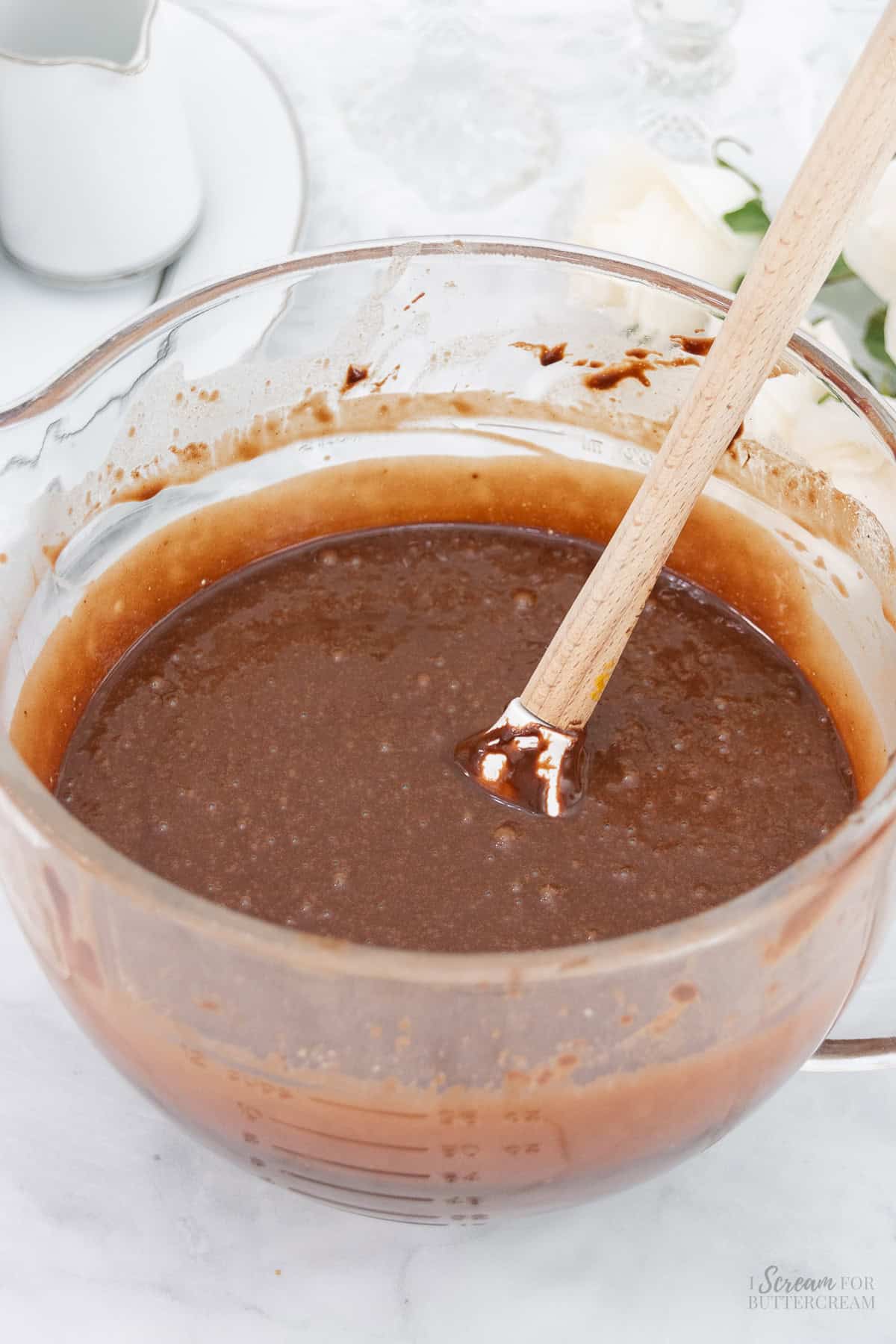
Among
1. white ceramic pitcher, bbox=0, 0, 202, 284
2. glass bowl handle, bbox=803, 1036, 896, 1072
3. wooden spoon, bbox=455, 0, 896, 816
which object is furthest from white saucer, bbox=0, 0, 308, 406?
glass bowl handle, bbox=803, 1036, 896, 1072

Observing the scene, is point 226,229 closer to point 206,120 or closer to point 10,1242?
point 206,120

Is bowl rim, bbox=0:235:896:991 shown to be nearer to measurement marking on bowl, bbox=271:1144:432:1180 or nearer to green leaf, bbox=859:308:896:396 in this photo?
measurement marking on bowl, bbox=271:1144:432:1180

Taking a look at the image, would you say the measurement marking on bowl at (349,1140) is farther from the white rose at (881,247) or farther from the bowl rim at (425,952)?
the white rose at (881,247)

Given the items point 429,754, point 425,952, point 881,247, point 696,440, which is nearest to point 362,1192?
point 425,952

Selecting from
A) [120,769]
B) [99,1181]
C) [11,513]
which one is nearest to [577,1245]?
[99,1181]

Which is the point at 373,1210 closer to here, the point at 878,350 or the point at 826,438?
the point at 826,438

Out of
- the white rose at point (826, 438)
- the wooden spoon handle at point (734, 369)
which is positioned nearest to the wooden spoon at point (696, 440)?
the wooden spoon handle at point (734, 369)

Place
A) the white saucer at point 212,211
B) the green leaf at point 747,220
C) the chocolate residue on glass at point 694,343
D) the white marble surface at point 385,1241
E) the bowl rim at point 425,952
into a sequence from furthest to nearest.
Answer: the white saucer at point 212,211
the green leaf at point 747,220
the chocolate residue on glass at point 694,343
the white marble surface at point 385,1241
the bowl rim at point 425,952
